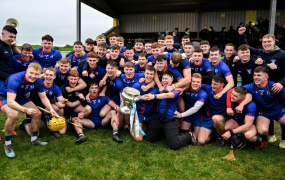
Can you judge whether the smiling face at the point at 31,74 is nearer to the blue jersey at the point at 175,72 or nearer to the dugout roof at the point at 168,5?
the blue jersey at the point at 175,72

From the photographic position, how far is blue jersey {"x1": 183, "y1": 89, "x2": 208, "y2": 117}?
4792 millimetres

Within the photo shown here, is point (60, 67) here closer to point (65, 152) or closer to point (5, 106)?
point (5, 106)

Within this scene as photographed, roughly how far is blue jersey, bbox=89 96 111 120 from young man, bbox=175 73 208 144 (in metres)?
1.86

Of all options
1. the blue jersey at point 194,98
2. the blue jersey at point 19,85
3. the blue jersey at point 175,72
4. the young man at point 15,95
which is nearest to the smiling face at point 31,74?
the young man at point 15,95

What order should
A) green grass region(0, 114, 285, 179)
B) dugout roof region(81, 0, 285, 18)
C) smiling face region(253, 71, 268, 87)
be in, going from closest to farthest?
green grass region(0, 114, 285, 179)
smiling face region(253, 71, 268, 87)
dugout roof region(81, 0, 285, 18)

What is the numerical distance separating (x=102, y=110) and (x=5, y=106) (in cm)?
205

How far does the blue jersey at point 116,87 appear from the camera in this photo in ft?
17.3

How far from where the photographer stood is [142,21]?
21.3 meters

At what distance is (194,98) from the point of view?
16.1 ft

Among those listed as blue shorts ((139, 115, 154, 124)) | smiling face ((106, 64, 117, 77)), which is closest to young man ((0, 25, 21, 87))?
smiling face ((106, 64, 117, 77))

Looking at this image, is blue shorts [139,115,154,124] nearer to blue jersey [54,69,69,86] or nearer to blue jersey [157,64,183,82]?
blue jersey [157,64,183,82]

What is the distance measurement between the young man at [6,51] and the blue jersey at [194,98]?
420cm

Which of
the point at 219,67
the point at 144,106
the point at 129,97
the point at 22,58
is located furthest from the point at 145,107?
the point at 22,58

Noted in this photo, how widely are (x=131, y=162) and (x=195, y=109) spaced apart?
1860 mm
